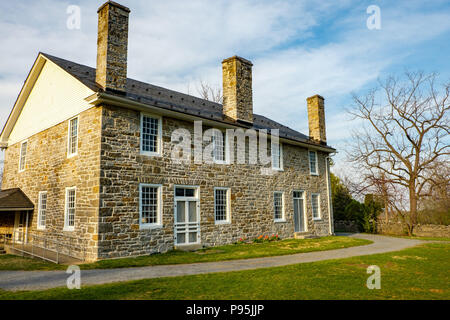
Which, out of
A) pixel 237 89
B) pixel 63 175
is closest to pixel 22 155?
pixel 63 175

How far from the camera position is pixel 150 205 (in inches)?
454

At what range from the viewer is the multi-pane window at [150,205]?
1127 cm

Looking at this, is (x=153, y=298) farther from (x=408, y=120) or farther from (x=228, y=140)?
(x=408, y=120)

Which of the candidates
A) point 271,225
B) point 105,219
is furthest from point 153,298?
point 271,225

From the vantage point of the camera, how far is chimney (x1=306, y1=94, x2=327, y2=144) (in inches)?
821

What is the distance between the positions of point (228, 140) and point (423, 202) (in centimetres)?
1760

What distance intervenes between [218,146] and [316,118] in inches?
363

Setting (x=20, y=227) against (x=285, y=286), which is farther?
(x=20, y=227)

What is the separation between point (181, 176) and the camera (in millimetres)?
12539

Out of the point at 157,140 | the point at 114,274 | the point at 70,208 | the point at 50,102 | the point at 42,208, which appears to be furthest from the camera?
the point at 50,102

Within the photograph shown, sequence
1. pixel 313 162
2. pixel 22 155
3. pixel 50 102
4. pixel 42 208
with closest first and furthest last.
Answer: pixel 42 208
pixel 50 102
pixel 22 155
pixel 313 162

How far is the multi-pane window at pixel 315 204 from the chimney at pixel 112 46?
42.2 ft

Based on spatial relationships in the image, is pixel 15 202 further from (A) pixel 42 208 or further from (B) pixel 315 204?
(B) pixel 315 204

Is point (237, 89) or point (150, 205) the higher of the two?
point (237, 89)
